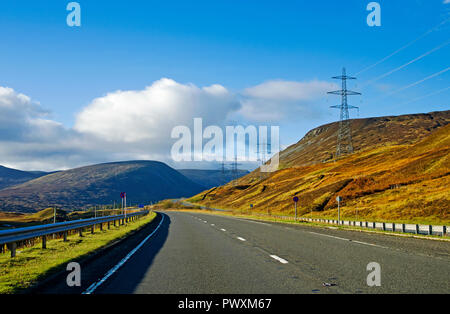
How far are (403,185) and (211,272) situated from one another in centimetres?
5758

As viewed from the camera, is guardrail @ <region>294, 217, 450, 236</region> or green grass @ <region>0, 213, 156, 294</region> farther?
guardrail @ <region>294, 217, 450, 236</region>

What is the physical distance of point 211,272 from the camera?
8922mm

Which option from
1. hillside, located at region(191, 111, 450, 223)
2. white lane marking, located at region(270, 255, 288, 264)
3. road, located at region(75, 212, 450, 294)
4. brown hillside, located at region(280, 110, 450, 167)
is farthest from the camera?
brown hillside, located at region(280, 110, 450, 167)

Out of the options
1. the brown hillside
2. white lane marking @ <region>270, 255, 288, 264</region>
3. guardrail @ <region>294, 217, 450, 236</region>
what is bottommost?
guardrail @ <region>294, 217, 450, 236</region>

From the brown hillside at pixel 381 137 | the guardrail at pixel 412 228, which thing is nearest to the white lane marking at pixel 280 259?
the guardrail at pixel 412 228

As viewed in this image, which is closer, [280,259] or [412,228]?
[280,259]

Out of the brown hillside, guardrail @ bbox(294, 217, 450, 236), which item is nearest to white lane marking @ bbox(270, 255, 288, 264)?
guardrail @ bbox(294, 217, 450, 236)

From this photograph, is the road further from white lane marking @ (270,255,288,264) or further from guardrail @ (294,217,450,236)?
guardrail @ (294,217,450,236)

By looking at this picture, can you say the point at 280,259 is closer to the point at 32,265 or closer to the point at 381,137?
the point at 32,265

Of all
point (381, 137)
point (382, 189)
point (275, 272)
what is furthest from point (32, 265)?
point (381, 137)

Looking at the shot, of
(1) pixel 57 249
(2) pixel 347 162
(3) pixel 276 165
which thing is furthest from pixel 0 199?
(1) pixel 57 249

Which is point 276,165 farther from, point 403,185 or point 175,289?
point 175,289

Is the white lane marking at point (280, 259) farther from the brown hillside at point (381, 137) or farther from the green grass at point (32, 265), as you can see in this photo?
the brown hillside at point (381, 137)

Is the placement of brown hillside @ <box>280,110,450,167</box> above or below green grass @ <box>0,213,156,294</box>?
above
